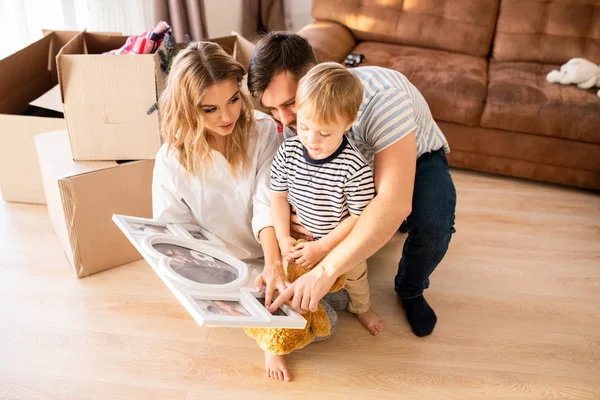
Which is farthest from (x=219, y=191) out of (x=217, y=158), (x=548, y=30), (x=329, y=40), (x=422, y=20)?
(x=548, y=30)

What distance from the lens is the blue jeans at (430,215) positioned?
1.50 m

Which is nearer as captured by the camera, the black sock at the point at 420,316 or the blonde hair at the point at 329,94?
the blonde hair at the point at 329,94

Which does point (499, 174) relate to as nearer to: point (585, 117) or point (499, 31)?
point (585, 117)

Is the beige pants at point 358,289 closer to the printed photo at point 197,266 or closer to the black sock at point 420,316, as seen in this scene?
the black sock at point 420,316

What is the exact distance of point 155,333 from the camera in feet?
5.28

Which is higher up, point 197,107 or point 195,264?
point 197,107

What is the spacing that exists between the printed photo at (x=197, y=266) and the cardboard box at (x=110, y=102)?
0.53 m

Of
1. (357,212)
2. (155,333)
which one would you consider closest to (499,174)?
(357,212)

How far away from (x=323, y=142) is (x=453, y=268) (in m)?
0.93

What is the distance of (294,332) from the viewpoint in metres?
1.46

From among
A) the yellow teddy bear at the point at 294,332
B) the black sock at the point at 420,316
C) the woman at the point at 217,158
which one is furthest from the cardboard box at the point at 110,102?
the black sock at the point at 420,316

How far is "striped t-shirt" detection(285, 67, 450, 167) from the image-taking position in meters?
1.30

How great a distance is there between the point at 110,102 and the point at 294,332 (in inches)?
35.5

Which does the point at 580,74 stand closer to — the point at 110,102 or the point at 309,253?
the point at 309,253
